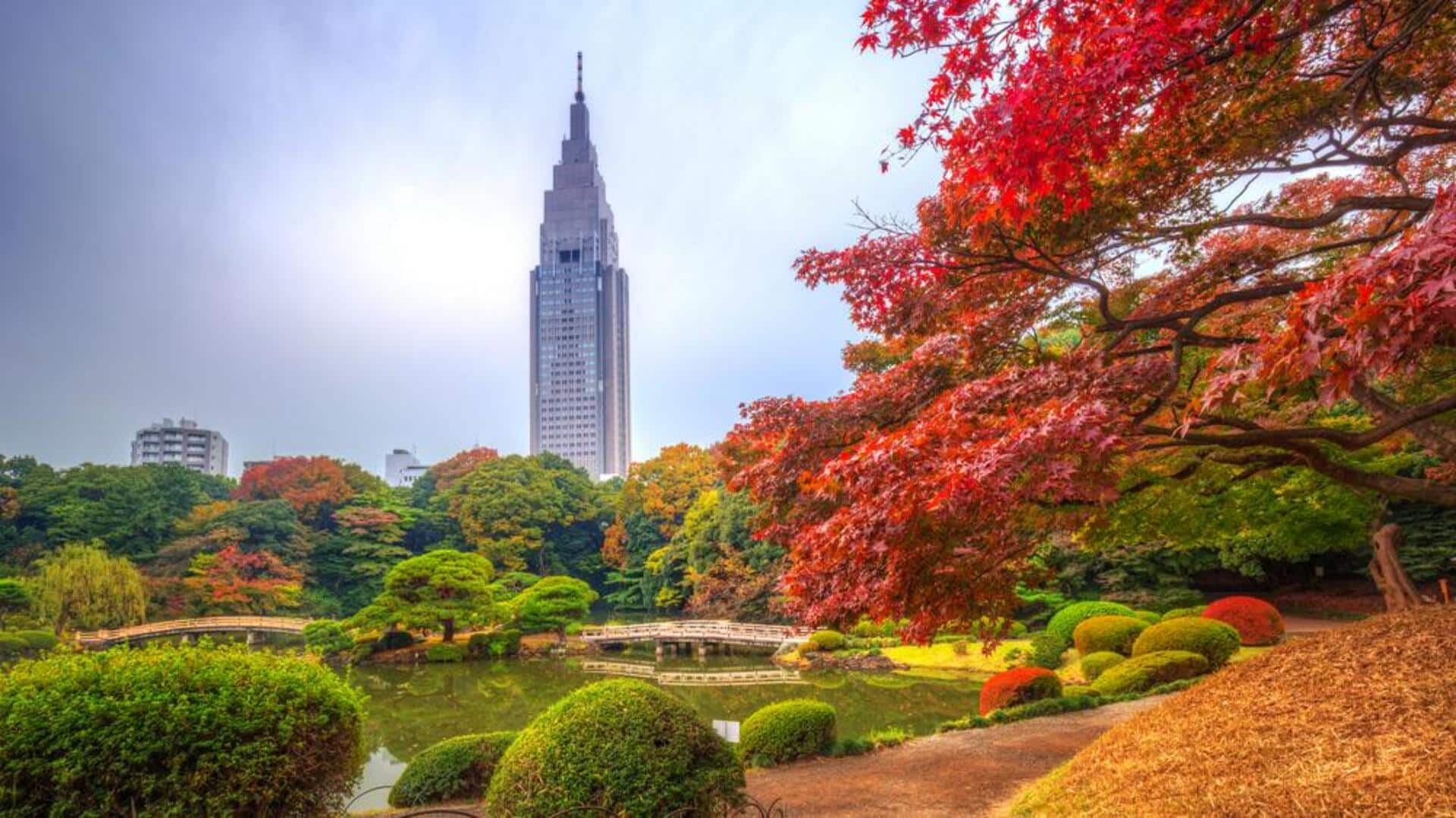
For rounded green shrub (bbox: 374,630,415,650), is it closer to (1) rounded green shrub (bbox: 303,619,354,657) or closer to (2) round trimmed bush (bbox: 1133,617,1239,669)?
(1) rounded green shrub (bbox: 303,619,354,657)

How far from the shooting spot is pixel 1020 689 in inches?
352

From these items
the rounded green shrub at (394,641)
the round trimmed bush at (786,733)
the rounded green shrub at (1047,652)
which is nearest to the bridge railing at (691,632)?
the rounded green shrub at (394,641)

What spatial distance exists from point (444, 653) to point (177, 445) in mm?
77801

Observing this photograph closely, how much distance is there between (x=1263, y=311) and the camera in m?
4.95

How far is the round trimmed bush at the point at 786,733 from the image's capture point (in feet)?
23.3

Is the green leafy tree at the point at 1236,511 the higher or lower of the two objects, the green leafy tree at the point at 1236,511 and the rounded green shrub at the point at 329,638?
the higher

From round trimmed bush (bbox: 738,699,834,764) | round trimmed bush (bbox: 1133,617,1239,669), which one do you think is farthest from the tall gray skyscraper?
round trimmed bush (bbox: 738,699,834,764)

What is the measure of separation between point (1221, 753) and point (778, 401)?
3152 millimetres

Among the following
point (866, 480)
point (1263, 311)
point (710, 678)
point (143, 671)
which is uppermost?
point (1263, 311)

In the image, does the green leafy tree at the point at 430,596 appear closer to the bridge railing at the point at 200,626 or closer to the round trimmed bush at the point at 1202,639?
the bridge railing at the point at 200,626

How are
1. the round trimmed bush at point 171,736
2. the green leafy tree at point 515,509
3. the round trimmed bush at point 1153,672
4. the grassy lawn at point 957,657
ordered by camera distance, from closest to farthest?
1. the round trimmed bush at point 171,736
2. the round trimmed bush at point 1153,672
3. the grassy lawn at point 957,657
4. the green leafy tree at point 515,509

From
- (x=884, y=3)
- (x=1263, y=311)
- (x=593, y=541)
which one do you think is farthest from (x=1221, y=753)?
(x=593, y=541)

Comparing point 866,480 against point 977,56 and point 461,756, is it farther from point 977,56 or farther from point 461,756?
point 461,756

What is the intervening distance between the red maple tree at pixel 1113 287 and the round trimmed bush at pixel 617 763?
985 mm
